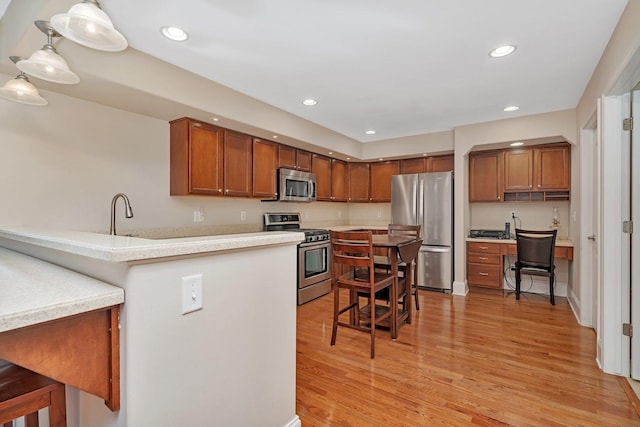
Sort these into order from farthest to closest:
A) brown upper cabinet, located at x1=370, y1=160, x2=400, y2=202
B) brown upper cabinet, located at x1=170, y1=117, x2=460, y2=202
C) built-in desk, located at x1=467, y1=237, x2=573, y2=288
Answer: brown upper cabinet, located at x1=370, y1=160, x2=400, y2=202
built-in desk, located at x1=467, y1=237, x2=573, y2=288
brown upper cabinet, located at x1=170, y1=117, x2=460, y2=202

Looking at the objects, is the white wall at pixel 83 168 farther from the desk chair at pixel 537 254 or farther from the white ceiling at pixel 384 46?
the desk chair at pixel 537 254

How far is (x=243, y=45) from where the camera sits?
7.83ft

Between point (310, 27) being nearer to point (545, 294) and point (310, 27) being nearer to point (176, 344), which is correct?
point (176, 344)

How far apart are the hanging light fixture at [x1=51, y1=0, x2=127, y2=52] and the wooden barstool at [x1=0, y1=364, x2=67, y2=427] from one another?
136 centimetres

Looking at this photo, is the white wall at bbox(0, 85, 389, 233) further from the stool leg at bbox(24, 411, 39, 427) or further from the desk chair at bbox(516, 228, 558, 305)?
the desk chair at bbox(516, 228, 558, 305)

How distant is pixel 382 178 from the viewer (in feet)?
19.2

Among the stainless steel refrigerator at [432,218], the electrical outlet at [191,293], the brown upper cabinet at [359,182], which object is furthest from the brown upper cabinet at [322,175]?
the electrical outlet at [191,293]

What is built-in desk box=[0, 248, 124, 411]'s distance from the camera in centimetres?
83

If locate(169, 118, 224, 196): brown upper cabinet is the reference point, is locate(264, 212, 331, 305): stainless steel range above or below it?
below

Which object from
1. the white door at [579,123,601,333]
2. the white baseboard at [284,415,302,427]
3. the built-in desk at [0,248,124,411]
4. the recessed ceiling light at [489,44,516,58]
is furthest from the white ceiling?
the white baseboard at [284,415,302,427]

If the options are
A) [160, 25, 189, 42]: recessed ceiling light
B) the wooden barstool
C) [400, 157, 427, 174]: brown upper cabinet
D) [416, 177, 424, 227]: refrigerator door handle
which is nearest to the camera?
the wooden barstool

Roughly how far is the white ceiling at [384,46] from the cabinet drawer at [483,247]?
6.41 ft

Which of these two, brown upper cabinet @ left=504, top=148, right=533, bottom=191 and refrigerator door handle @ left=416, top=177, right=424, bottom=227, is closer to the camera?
brown upper cabinet @ left=504, top=148, right=533, bottom=191

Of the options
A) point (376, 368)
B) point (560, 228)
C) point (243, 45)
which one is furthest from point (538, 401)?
point (560, 228)
